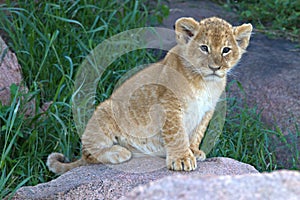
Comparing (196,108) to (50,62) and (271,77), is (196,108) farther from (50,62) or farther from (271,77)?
(271,77)

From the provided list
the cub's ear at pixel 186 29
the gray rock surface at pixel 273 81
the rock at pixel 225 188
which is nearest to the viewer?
the rock at pixel 225 188

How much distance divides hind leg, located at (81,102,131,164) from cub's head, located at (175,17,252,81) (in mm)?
759

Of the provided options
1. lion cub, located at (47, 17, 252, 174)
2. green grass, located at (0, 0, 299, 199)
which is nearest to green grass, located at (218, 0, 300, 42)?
green grass, located at (0, 0, 299, 199)

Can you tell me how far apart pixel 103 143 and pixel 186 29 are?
1062 mm

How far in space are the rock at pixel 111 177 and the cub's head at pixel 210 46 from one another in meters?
0.67

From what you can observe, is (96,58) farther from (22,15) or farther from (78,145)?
(78,145)

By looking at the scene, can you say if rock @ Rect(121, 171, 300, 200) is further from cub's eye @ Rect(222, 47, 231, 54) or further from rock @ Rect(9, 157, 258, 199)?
cub's eye @ Rect(222, 47, 231, 54)

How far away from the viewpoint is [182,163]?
4.39 metres

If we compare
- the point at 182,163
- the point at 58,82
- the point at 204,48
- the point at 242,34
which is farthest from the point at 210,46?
the point at 58,82

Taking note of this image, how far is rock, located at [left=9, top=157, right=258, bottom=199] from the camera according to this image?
4098mm

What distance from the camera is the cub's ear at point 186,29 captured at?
4609 mm

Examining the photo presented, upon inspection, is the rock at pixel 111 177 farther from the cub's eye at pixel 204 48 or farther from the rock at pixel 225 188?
the rock at pixel 225 188

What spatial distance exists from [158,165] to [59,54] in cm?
234

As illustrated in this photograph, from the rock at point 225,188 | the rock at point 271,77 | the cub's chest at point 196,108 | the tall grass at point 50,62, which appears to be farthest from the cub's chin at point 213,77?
the rock at point 225,188
